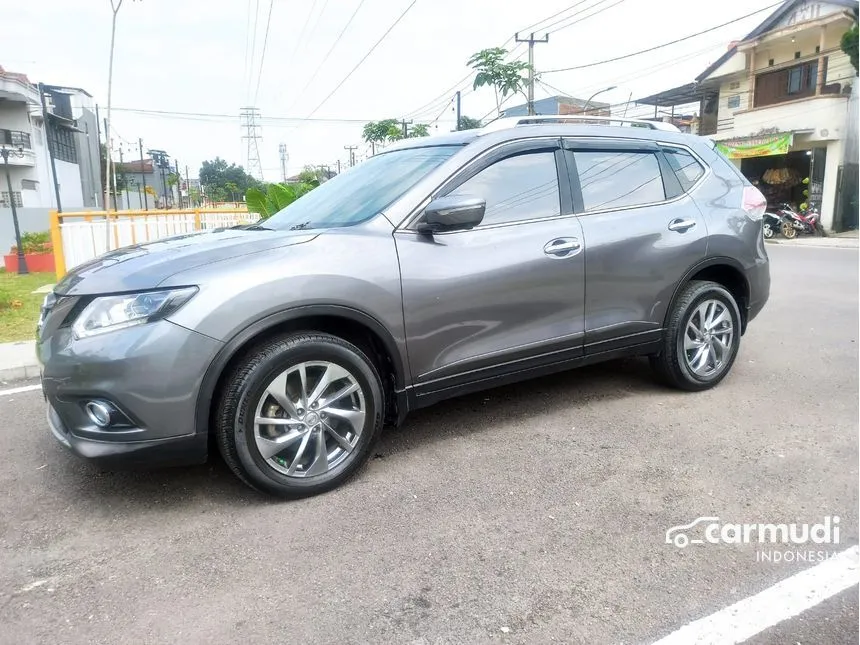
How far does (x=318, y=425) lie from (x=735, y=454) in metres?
2.20

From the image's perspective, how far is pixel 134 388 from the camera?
8.62ft

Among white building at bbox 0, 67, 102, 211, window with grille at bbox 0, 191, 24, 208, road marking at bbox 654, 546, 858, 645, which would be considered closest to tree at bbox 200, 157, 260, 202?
white building at bbox 0, 67, 102, 211

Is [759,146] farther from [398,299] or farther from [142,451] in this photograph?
[142,451]

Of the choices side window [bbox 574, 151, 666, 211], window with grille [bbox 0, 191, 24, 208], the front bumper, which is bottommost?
the front bumper

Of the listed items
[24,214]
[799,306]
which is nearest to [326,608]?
[799,306]

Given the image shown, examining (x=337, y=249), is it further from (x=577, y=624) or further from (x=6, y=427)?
(x=6, y=427)

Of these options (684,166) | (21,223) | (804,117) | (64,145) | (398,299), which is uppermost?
(64,145)

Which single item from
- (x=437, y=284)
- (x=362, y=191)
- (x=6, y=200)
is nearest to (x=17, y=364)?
(x=362, y=191)

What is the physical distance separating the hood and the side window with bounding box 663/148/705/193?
2544 millimetres

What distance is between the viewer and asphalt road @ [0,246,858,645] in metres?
2.18

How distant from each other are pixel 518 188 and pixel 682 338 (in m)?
1.56

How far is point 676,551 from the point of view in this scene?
2553 mm

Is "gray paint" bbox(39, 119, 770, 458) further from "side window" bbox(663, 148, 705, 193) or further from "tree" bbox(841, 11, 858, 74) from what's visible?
"tree" bbox(841, 11, 858, 74)

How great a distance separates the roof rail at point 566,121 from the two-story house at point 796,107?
22425mm
